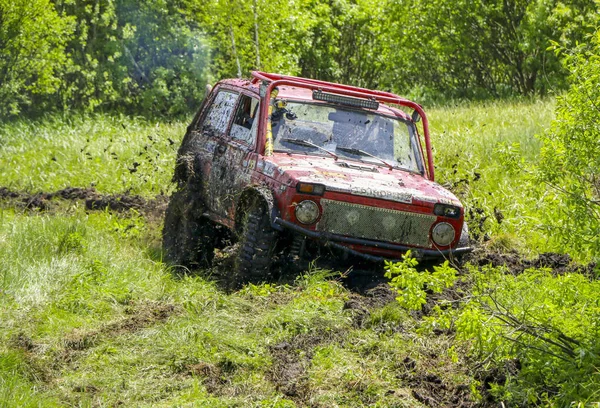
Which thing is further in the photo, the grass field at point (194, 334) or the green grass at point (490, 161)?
the green grass at point (490, 161)

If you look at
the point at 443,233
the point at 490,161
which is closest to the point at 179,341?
the point at 443,233

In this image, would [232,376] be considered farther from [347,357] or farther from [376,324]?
[376,324]

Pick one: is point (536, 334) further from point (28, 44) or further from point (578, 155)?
point (28, 44)

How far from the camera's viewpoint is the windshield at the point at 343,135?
942cm

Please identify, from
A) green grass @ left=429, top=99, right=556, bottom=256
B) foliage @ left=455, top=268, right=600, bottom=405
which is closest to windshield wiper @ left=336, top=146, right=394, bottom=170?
green grass @ left=429, top=99, right=556, bottom=256

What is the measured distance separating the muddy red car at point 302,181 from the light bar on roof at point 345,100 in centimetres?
1

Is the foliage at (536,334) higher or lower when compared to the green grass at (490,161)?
higher

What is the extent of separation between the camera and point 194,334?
23.4 feet

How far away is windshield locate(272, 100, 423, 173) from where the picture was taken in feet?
30.9

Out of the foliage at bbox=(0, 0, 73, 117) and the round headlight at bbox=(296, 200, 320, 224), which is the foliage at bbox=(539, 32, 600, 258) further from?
the foliage at bbox=(0, 0, 73, 117)

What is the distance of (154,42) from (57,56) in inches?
246

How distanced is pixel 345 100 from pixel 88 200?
5307 millimetres

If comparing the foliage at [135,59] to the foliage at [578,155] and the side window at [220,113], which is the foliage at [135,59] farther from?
the foliage at [578,155]

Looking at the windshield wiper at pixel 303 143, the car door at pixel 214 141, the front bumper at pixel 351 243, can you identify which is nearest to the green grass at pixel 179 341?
the front bumper at pixel 351 243
